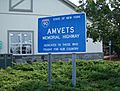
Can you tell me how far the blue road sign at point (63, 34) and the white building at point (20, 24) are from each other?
16.3 m

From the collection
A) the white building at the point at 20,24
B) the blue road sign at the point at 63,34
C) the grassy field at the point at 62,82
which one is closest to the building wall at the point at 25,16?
the white building at the point at 20,24

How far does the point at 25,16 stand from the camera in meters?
27.9

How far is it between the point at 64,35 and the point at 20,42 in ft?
57.4

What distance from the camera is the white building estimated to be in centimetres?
2698

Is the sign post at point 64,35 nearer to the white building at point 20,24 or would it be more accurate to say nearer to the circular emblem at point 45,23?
the circular emblem at point 45,23

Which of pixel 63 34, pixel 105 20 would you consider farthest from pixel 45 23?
pixel 105 20

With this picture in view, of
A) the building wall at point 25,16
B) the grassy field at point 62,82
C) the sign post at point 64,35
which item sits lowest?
the grassy field at point 62,82

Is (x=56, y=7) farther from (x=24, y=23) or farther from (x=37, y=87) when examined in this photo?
(x=37, y=87)

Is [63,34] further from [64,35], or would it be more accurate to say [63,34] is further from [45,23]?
[45,23]

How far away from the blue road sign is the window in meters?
16.4

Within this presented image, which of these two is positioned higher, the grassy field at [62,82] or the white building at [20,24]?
the white building at [20,24]

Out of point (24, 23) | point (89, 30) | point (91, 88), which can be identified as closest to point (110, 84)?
point (91, 88)

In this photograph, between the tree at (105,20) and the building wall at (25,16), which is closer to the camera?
the tree at (105,20)

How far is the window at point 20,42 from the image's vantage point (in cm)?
2720
